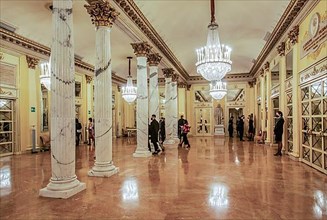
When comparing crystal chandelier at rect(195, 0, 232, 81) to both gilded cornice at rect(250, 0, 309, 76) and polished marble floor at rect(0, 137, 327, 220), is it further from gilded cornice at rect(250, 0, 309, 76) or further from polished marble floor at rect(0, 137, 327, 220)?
polished marble floor at rect(0, 137, 327, 220)

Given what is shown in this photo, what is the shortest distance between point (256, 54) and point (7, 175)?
13.5 metres

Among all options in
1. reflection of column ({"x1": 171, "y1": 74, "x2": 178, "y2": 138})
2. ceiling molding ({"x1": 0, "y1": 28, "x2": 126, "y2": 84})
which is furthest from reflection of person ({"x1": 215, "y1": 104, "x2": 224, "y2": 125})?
ceiling molding ({"x1": 0, "y1": 28, "x2": 126, "y2": 84})

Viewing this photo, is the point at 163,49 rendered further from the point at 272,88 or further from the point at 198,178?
the point at 198,178

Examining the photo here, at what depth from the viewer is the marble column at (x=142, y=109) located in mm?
9141

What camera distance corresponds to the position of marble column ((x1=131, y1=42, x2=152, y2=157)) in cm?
914

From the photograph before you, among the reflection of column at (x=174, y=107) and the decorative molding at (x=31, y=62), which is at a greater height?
the decorative molding at (x=31, y=62)

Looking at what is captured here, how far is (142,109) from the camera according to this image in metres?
9.20

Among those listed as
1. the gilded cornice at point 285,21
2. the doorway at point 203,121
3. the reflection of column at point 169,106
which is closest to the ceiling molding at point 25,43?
the reflection of column at point 169,106

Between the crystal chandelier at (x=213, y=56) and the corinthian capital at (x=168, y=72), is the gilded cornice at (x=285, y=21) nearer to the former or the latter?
the crystal chandelier at (x=213, y=56)

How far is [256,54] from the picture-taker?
15.1m

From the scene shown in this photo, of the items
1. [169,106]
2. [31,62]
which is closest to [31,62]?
[31,62]

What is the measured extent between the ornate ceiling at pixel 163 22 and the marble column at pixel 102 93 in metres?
0.67

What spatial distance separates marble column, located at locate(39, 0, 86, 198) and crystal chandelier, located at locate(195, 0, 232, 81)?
426 centimetres

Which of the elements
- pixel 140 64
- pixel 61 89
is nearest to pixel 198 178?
pixel 61 89
